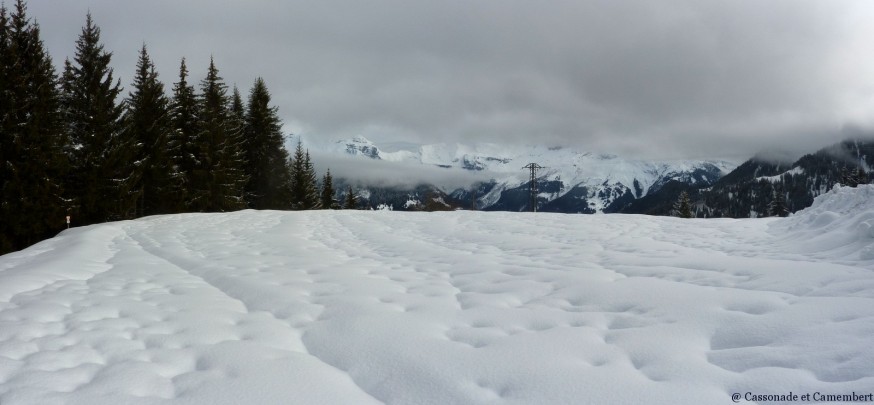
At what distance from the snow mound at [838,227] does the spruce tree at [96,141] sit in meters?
29.2

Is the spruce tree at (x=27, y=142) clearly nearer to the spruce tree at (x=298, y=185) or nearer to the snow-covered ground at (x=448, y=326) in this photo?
the snow-covered ground at (x=448, y=326)

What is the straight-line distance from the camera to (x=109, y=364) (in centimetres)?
354

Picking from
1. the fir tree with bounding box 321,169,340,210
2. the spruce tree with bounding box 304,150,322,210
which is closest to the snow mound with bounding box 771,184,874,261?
the spruce tree with bounding box 304,150,322,210

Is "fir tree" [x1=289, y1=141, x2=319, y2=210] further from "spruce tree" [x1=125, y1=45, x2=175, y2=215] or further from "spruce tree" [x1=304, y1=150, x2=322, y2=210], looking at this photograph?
"spruce tree" [x1=125, y1=45, x2=175, y2=215]

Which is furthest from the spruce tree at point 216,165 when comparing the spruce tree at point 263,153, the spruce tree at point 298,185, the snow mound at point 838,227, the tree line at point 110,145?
the snow mound at point 838,227

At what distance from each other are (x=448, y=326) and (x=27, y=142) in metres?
25.3

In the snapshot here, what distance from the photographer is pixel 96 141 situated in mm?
24641

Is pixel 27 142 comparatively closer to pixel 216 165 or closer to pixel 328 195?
pixel 216 165

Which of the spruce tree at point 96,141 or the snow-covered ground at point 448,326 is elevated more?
the spruce tree at point 96,141

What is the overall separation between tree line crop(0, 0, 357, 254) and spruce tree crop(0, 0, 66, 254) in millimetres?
47

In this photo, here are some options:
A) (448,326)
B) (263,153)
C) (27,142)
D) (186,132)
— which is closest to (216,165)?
(186,132)

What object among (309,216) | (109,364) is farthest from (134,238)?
(109,364)

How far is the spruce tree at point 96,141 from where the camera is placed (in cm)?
2412

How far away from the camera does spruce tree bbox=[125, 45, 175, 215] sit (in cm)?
2922
